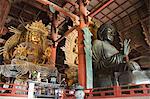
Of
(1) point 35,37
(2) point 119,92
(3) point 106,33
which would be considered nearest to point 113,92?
(2) point 119,92

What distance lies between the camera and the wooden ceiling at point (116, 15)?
8.96 metres

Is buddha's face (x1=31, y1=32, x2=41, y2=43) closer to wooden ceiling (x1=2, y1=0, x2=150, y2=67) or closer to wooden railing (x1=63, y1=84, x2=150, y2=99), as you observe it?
wooden ceiling (x1=2, y1=0, x2=150, y2=67)

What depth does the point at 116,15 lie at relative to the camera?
9.98m

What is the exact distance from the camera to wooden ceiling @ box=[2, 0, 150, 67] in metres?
8.96

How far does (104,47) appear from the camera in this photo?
6727 millimetres

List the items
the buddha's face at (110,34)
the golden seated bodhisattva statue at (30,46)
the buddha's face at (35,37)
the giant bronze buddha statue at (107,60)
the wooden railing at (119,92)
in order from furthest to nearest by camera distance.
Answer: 1. the buddha's face at (35,37)
2. the golden seated bodhisattva statue at (30,46)
3. the buddha's face at (110,34)
4. the giant bronze buddha statue at (107,60)
5. the wooden railing at (119,92)

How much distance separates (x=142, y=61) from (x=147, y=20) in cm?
269

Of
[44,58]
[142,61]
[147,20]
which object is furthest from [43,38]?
[147,20]

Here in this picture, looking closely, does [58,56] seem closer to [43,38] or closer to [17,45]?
[43,38]

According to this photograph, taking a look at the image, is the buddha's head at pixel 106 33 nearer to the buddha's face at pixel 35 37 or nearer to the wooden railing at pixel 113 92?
the wooden railing at pixel 113 92

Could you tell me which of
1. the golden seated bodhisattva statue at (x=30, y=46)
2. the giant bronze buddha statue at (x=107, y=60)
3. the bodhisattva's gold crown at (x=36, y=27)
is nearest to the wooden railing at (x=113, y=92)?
the giant bronze buddha statue at (x=107, y=60)

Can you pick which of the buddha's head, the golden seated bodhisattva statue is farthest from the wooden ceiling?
the buddha's head

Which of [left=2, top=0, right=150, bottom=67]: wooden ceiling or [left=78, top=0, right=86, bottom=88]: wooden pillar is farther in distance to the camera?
[left=2, top=0, right=150, bottom=67]: wooden ceiling

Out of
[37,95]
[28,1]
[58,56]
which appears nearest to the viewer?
[37,95]
